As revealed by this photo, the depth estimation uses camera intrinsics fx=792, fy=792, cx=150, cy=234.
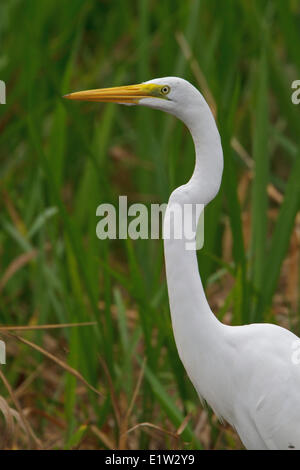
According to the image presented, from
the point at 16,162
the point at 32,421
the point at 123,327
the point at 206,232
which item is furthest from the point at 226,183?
the point at 16,162

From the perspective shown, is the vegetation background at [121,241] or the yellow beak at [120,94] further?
the vegetation background at [121,241]

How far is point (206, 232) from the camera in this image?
54.5 inches

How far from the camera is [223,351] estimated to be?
1.11 metres

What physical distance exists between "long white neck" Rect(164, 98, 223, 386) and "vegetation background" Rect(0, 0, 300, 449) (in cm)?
20

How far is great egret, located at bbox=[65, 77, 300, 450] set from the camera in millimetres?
1030

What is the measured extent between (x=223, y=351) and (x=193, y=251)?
0.52 ft

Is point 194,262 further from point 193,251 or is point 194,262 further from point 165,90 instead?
point 165,90

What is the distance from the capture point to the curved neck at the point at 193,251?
101 centimetres

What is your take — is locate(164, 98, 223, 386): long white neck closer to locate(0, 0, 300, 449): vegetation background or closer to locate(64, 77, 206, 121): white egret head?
locate(64, 77, 206, 121): white egret head

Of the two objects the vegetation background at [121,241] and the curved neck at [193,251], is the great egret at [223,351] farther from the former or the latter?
the vegetation background at [121,241]

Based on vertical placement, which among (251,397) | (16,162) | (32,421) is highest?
(16,162)

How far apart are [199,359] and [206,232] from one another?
0.34 metres

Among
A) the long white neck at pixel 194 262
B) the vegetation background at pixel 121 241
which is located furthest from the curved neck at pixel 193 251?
the vegetation background at pixel 121 241
